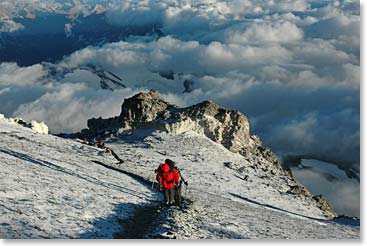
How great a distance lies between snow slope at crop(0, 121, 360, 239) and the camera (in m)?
12.2

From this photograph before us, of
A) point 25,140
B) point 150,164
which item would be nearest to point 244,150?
point 150,164

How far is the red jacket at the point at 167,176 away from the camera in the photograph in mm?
15531

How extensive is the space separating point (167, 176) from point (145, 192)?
9.80ft

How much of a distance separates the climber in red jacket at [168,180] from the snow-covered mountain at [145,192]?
2.25 feet

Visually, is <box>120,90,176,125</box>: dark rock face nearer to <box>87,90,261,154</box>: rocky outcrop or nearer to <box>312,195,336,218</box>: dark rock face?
<box>87,90,261,154</box>: rocky outcrop

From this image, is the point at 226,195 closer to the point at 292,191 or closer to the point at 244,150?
the point at 292,191

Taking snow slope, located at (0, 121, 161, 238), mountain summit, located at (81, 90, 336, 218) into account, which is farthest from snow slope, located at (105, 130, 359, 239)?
mountain summit, located at (81, 90, 336, 218)

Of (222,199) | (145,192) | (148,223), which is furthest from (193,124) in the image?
(148,223)

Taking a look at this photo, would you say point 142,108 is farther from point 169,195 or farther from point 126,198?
point 169,195

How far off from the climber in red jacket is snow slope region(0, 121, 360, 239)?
2.28 ft

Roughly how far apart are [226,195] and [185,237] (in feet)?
36.2

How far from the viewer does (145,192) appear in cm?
1834

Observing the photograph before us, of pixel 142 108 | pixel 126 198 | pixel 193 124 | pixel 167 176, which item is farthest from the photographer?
pixel 142 108

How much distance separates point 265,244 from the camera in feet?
38.1
